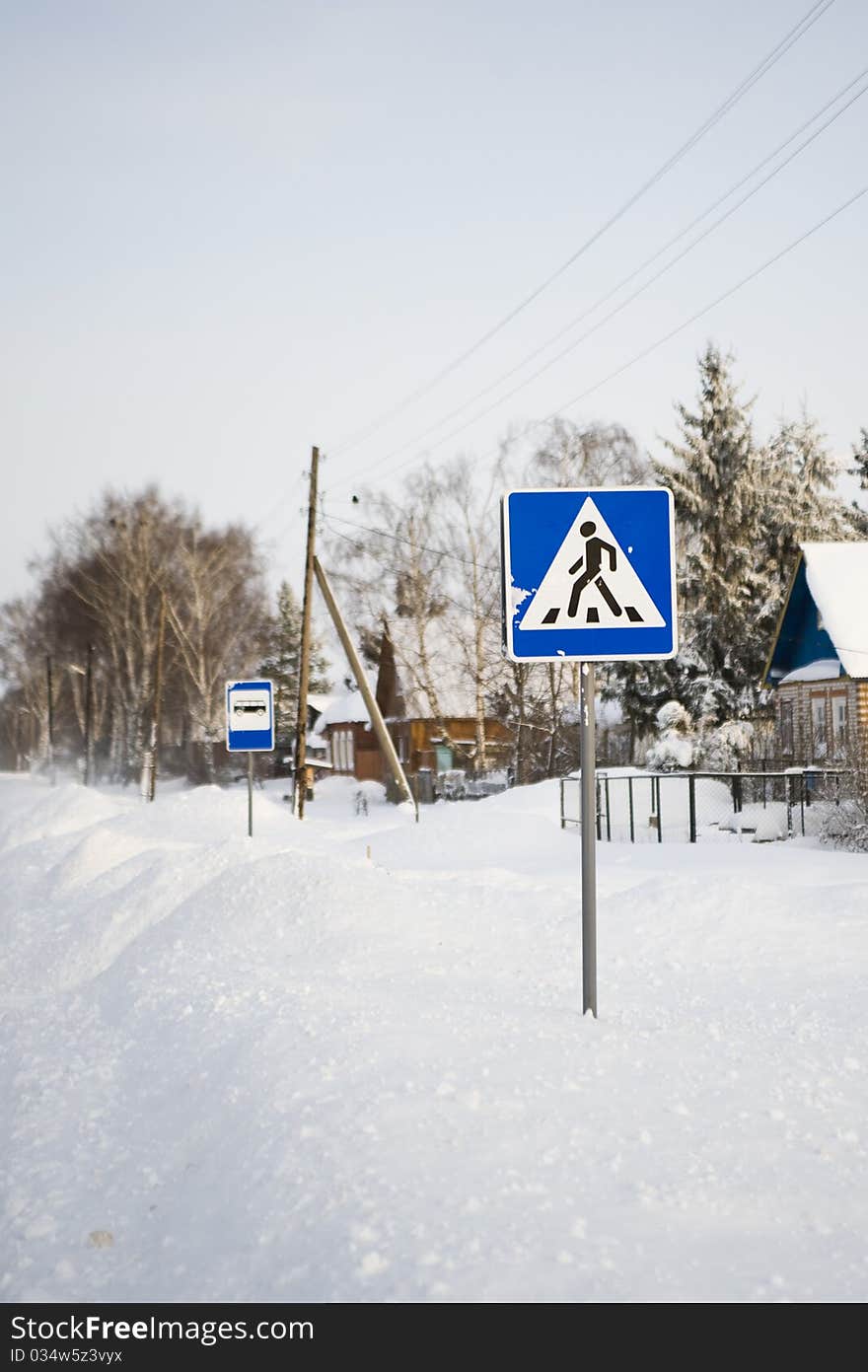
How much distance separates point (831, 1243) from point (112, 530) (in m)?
59.6

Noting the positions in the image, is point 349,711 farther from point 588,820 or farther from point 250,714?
point 588,820

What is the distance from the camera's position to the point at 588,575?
6.47m

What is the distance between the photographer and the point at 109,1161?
5.68 meters

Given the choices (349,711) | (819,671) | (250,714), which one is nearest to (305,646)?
(819,671)

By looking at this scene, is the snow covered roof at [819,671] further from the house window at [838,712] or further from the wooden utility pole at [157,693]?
the wooden utility pole at [157,693]

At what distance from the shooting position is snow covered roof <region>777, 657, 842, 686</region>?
113ft

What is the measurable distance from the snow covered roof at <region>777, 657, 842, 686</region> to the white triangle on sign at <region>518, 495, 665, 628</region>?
28902 mm

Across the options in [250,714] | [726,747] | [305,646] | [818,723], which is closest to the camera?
[250,714]

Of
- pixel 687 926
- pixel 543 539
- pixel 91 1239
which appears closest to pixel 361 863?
pixel 687 926

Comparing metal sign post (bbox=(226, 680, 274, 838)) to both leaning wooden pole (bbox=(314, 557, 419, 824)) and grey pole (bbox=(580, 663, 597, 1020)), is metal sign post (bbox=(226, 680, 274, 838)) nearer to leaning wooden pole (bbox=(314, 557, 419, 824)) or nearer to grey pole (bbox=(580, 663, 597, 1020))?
grey pole (bbox=(580, 663, 597, 1020))

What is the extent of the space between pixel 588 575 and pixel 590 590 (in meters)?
0.07

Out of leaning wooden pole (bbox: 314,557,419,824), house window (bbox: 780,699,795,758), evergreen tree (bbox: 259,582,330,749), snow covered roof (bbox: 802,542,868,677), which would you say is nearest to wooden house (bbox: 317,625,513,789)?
→ evergreen tree (bbox: 259,582,330,749)

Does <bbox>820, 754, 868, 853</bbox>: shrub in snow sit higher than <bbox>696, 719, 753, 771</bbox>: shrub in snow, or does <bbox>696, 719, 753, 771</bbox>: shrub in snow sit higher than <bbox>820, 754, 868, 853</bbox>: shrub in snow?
<bbox>696, 719, 753, 771</bbox>: shrub in snow
